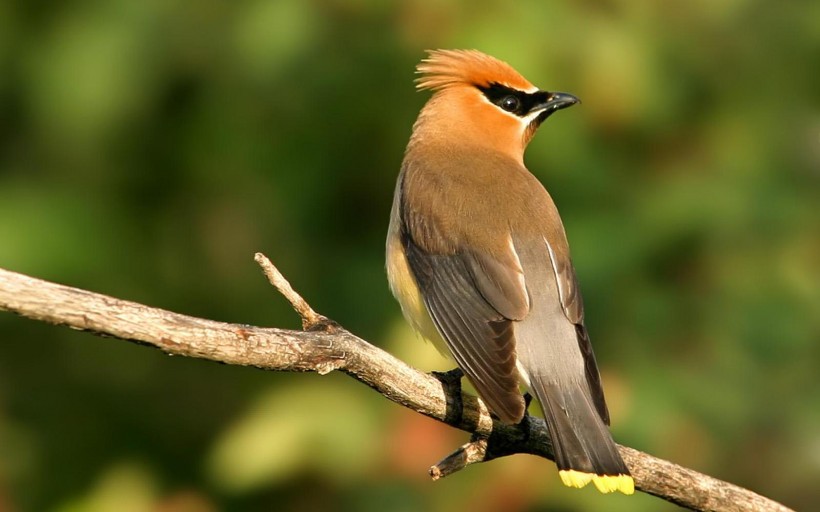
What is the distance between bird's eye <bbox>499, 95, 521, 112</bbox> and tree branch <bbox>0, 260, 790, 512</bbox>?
1518 millimetres

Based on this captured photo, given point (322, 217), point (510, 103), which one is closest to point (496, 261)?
point (510, 103)

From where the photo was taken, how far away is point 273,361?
3.71 m

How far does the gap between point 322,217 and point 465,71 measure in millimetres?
995

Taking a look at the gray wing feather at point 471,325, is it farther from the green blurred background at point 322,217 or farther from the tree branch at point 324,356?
the green blurred background at point 322,217

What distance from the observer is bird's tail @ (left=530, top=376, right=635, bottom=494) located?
4.11 metres

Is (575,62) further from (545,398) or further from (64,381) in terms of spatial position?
(64,381)

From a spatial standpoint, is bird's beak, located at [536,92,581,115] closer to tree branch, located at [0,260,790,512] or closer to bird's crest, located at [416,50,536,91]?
bird's crest, located at [416,50,536,91]

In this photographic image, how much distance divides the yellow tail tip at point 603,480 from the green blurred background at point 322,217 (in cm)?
124

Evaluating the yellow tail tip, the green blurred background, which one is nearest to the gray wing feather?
the yellow tail tip

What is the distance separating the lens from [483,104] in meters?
5.58

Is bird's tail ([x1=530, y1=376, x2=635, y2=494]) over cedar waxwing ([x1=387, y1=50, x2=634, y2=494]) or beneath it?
beneath

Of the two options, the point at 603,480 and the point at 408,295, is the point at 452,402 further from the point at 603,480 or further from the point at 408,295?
the point at 408,295

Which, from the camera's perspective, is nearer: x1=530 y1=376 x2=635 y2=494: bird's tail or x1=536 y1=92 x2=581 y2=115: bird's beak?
x1=530 y1=376 x2=635 y2=494: bird's tail

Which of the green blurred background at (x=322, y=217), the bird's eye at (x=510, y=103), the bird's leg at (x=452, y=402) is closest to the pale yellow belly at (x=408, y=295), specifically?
the bird's leg at (x=452, y=402)
